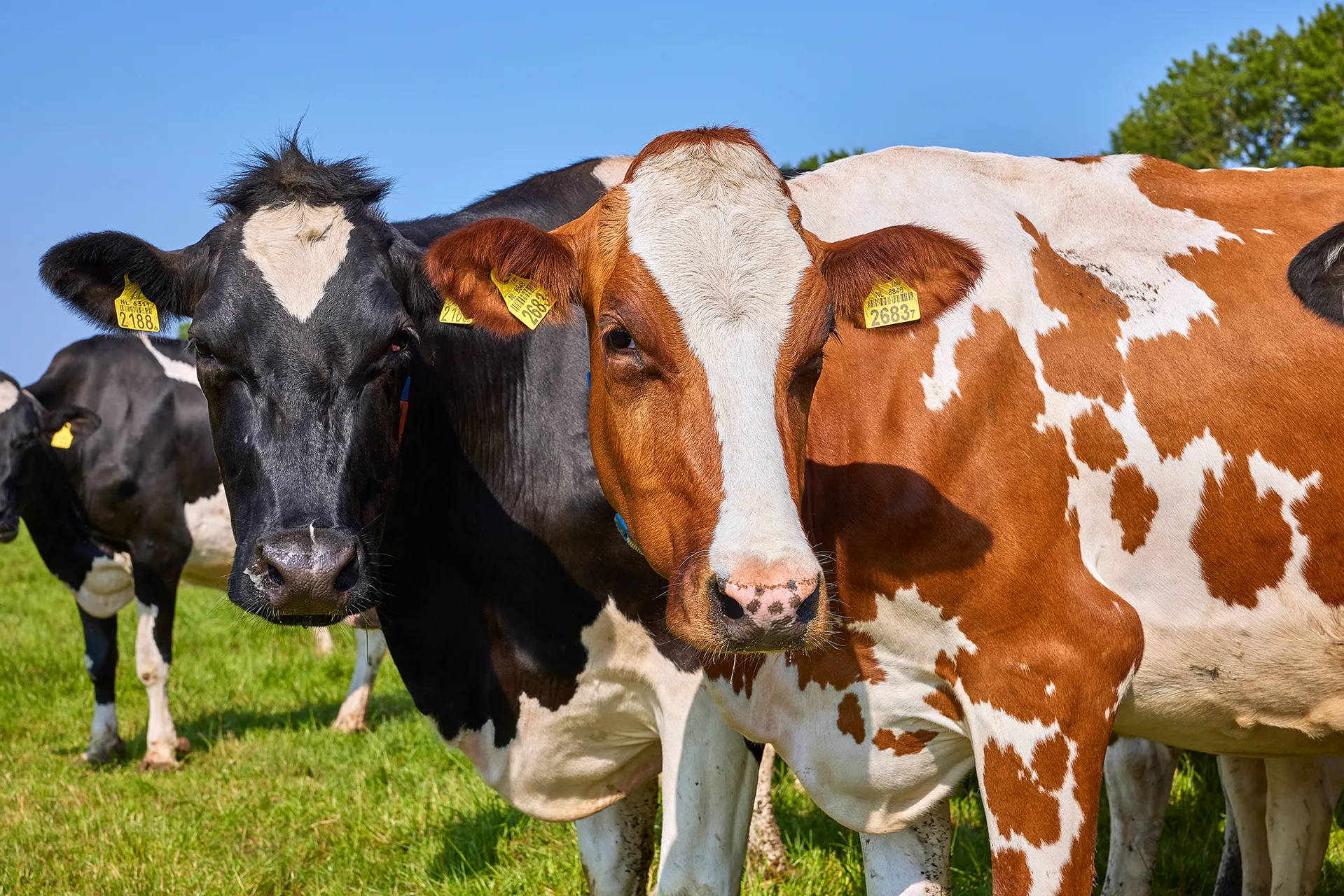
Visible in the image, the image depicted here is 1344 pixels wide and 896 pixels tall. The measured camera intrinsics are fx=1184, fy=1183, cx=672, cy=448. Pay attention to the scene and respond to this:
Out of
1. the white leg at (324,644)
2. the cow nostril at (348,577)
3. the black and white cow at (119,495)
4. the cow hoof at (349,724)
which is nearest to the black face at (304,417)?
the cow nostril at (348,577)

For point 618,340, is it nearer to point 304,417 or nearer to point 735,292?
point 735,292

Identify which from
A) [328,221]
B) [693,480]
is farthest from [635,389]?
[328,221]

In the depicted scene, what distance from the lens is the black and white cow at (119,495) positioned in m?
9.20

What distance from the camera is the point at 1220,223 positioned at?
3664 millimetres

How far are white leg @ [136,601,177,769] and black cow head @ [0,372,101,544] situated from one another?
126 cm

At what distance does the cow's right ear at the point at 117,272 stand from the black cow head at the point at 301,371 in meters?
0.01

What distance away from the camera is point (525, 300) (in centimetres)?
325

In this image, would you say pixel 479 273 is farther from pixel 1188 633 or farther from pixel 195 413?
pixel 195 413

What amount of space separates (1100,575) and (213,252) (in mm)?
2805

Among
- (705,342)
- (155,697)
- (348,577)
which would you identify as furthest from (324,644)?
(705,342)

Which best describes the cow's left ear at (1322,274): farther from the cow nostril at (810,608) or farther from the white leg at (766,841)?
the white leg at (766,841)

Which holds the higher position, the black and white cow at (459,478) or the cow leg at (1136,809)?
the black and white cow at (459,478)

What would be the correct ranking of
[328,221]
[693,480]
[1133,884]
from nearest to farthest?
[693,480], [328,221], [1133,884]

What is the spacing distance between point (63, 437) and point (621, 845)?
6.83 metres
